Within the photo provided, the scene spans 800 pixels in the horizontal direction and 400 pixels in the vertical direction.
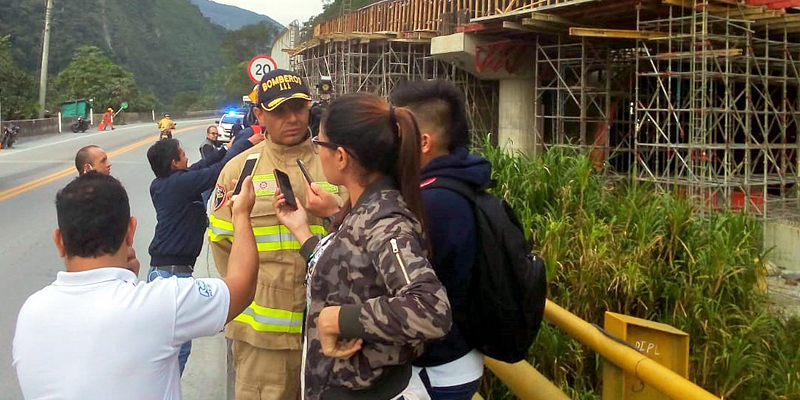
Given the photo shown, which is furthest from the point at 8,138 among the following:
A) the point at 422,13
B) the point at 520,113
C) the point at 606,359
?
the point at 606,359

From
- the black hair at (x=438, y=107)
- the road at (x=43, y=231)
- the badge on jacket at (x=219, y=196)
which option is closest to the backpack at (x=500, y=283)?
the black hair at (x=438, y=107)

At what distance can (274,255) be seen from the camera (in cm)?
313

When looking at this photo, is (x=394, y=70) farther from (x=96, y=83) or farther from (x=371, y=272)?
(x=96, y=83)

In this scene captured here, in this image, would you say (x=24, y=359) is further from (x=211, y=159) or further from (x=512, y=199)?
(x=512, y=199)

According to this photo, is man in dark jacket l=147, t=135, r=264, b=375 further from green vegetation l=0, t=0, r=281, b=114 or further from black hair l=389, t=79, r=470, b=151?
green vegetation l=0, t=0, r=281, b=114

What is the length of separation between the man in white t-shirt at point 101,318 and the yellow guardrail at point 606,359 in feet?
4.23

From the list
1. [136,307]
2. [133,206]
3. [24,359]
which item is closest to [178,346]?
[136,307]

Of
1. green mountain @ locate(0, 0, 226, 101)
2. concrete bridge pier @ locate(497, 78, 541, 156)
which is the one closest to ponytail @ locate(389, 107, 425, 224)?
concrete bridge pier @ locate(497, 78, 541, 156)

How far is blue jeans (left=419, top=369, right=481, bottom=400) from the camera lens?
2441 millimetres

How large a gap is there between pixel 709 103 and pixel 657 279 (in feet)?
23.5

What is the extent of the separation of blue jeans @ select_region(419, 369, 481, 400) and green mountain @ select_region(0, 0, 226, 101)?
198ft

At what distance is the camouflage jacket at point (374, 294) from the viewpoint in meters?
1.95

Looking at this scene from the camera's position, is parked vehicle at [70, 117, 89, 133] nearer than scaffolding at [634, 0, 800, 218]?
No

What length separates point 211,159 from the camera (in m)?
5.33
